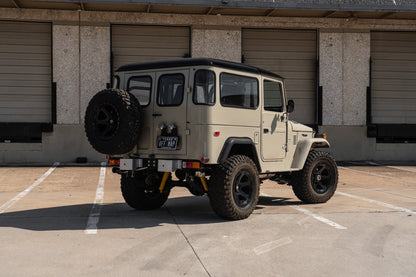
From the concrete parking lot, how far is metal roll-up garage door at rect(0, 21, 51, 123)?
671cm

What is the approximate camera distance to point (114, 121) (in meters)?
6.85

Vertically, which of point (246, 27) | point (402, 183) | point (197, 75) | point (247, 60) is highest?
point (246, 27)

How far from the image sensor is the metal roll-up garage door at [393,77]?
17.9 metres

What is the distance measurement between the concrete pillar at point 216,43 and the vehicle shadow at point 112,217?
29.5 feet

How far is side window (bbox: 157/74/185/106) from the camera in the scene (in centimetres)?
700

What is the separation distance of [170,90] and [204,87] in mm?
593

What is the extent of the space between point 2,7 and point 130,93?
10.8 meters

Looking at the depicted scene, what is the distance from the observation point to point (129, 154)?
288 inches

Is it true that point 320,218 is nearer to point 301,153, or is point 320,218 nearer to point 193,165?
point 301,153

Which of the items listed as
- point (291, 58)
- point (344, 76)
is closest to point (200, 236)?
point (291, 58)

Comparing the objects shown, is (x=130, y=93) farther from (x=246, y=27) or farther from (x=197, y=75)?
(x=246, y=27)

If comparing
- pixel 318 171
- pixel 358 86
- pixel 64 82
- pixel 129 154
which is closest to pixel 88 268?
pixel 129 154

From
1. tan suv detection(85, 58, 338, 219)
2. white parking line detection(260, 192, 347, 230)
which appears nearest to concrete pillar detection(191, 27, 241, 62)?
tan suv detection(85, 58, 338, 219)

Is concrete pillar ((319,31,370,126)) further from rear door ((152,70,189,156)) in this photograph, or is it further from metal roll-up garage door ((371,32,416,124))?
rear door ((152,70,189,156))
